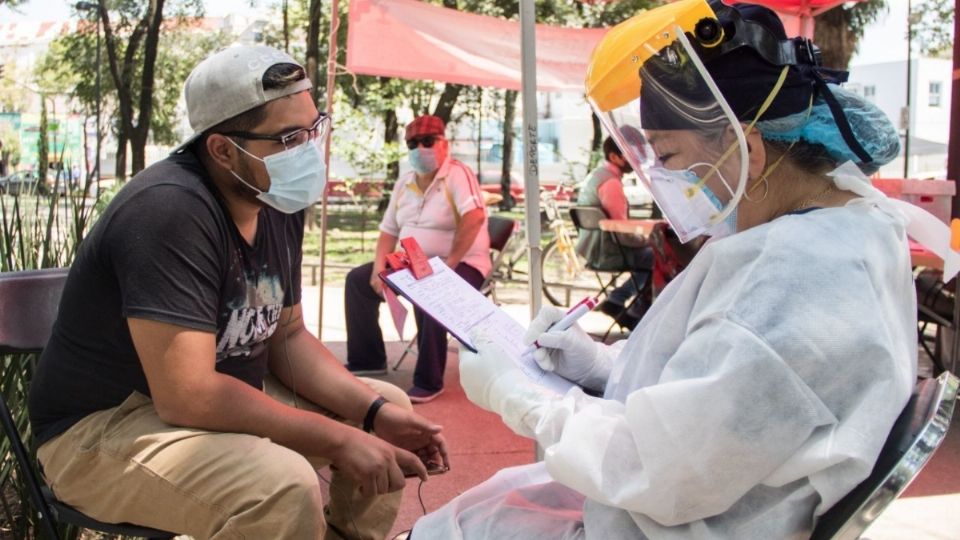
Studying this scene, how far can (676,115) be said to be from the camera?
1514mm

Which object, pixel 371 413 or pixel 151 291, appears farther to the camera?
pixel 371 413

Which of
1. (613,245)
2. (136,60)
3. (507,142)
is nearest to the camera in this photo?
(613,245)

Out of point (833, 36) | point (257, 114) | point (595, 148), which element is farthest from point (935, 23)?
point (257, 114)

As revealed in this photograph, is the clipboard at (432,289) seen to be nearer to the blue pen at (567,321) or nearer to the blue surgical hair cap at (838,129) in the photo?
the blue pen at (567,321)

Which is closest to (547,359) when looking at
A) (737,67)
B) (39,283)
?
(737,67)

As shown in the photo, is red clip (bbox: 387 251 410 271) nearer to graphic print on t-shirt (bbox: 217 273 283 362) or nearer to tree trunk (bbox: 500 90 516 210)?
graphic print on t-shirt (bbox: 217 273 283 362)

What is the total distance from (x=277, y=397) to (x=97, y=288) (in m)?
0.65

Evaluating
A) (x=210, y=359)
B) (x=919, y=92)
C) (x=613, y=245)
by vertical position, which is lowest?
(x=613, y=245)

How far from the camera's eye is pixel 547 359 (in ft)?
6.02

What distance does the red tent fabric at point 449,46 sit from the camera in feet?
20.0

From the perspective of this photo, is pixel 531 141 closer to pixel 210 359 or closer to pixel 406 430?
pixel 406 430

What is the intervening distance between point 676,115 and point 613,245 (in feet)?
15.9

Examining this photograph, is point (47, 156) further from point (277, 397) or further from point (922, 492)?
point (922, 492)

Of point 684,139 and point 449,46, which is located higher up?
point 449,46
